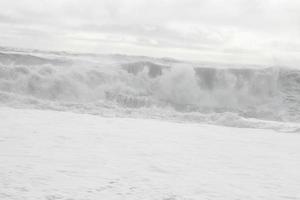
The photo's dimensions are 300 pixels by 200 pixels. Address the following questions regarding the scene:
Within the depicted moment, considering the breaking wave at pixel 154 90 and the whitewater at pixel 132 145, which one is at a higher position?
the breaking wave at pixel 154 90

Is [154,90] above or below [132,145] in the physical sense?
above

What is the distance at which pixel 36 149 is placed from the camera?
645cm

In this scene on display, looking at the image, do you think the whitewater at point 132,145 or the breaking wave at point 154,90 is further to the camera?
the breaking wave at point 154,90

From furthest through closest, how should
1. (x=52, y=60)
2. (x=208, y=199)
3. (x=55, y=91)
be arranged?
(x=52, y=60)
(x=55, y=91)
(x=208, y=199)

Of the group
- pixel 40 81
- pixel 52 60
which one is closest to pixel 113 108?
pixel 40 81

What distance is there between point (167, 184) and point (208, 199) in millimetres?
594

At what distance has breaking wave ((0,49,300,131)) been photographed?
12.8 m

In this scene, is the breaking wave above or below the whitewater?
above

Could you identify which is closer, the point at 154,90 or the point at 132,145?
the point at 132,145

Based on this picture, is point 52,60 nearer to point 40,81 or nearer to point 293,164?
point 40,81

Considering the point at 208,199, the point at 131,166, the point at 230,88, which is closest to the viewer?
the point at 208,199

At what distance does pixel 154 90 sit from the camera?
18.6 metres

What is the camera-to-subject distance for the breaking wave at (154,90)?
12.8 meters

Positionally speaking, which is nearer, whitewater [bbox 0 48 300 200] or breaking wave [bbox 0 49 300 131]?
whitewater [bbox 0 48 300 200]
